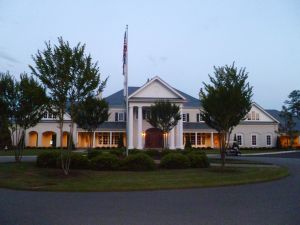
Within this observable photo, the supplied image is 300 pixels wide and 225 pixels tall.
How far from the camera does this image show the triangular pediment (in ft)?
146

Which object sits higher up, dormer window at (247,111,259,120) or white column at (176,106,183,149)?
dormer window at (247,111,259,120)

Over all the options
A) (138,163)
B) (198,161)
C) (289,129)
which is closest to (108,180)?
(138,163)

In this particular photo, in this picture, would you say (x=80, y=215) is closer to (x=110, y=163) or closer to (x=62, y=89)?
(x=62, y=89)


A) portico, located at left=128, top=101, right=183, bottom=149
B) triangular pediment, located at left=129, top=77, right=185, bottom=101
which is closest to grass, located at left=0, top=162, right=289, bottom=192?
portico, located at left=128, top=101, right=183, bottom=149

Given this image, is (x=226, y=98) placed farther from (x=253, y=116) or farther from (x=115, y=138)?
(x=253, y=116)

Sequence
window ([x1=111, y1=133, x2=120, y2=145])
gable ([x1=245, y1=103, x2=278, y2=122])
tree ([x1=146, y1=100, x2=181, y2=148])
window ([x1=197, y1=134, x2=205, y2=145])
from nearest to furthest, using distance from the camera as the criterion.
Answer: tree ([x1=146, y1=100, x2=181, y2=148]) → window ([x1=111, y1=133, x2=120, y2=145]) → window ([x1=197, y1=134, x2=205, y2=145]) → gable ([x1=245, y1=103, x2=278, y2=122])

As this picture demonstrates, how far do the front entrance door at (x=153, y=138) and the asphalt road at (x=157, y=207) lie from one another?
34.7 meters

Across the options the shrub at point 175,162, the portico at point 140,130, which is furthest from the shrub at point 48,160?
the portico at point 140,130

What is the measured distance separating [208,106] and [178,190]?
25.9 feet

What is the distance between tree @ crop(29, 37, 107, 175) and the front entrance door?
3111cm

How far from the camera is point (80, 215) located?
27.1 feet

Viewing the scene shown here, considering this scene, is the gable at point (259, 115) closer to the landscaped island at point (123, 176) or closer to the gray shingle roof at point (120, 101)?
the gray shingle roof at point (120, 101)

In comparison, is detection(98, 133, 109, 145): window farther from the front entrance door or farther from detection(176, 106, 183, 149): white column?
detection(176, 106, 183, 149): white column

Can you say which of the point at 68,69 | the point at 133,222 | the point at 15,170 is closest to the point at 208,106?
the point at 68,69
